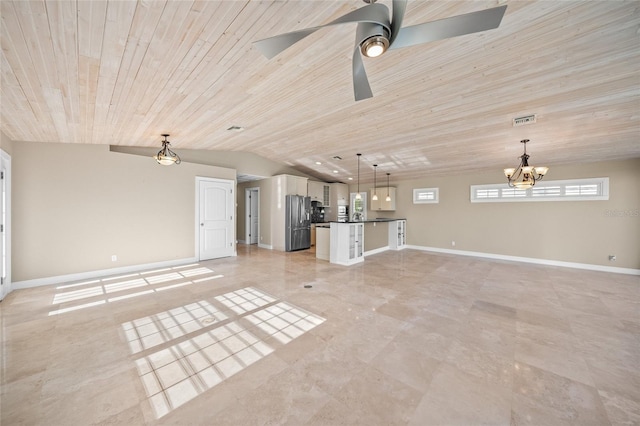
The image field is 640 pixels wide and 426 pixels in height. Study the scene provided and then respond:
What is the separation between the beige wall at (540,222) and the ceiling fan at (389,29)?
7.03 metres

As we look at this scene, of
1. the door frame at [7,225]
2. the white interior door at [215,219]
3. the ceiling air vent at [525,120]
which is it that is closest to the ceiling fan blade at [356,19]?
the ceiling air vent at [525,120]

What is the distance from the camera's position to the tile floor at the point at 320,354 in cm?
162

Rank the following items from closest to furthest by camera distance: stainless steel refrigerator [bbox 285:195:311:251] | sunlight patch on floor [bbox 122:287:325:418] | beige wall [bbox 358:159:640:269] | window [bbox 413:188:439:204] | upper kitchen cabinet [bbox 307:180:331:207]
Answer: sunlight patch on floor [bbox 122:287:325:418], beige wall [bbox 358:159:640:269], stainless steel refrigerator [bbox 285:195:311:251], window [bbox 413:188:439:204], upper kitchen cabinet [bbox 307:180:331:207]

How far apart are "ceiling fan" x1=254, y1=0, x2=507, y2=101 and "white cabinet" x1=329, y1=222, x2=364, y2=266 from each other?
4.65 meters

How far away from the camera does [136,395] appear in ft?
5.76

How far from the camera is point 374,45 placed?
4.94 feet

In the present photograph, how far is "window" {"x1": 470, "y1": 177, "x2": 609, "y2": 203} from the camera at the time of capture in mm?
5637

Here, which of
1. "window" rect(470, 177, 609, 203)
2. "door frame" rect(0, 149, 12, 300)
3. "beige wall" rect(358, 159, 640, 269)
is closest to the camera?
"door frame" rect(0, 149, 12, 300)

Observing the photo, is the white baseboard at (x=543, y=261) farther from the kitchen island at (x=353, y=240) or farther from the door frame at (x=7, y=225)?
the door frame at (x=7, y=225)

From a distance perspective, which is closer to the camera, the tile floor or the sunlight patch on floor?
the tile floor

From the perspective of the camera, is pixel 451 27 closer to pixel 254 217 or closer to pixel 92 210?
pixel 92 210

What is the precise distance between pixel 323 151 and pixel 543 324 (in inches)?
208

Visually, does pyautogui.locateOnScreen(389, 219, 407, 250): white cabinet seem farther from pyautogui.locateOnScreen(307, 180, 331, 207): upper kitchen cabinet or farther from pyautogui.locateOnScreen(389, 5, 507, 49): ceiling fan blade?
pyautogui.locateOnScreen(389, 5, 507, 49): ceiling fan blade

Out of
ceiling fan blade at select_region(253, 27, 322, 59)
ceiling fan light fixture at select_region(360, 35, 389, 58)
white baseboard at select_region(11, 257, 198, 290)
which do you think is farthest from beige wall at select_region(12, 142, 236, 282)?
ceiling fan light fixture at select_region(360, 35, 389, 58)
